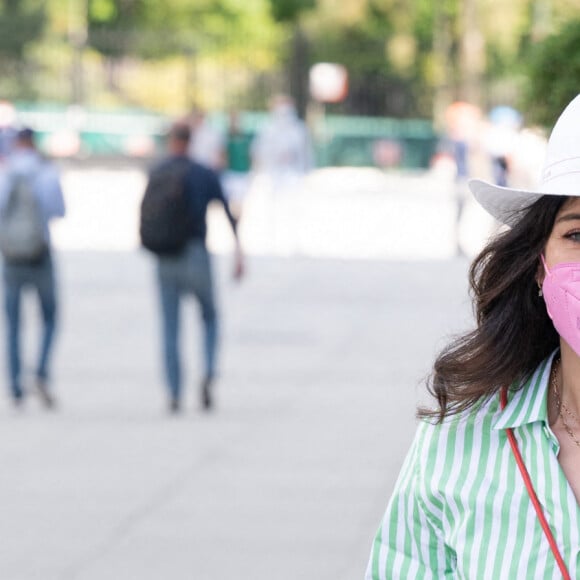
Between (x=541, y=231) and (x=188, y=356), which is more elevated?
(x=541, y=231)

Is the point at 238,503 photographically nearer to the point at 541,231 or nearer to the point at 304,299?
the point at 541,231

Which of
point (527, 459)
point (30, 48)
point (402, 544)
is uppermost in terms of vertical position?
point (527, 459)

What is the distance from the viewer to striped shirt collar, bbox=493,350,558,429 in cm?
209

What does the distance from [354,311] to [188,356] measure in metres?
2.61

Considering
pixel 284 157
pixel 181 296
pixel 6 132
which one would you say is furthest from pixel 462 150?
A: pixel 181 296

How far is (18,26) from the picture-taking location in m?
50.6

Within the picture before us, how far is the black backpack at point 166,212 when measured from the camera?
9.18 meters

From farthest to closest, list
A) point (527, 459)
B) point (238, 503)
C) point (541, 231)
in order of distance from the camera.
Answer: point (238, 503)
point (541, 231)
point (527, 459)

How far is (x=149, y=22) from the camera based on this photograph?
5659cm

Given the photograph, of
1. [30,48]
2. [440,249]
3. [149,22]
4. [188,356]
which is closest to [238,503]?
[188,356]

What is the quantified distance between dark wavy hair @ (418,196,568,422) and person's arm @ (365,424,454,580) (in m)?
0.10

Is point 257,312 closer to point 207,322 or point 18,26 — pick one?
point 207,322

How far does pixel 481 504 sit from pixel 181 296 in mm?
7573

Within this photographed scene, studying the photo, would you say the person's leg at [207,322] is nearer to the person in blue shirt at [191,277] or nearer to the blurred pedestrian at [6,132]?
Answer: the person in blue shirt at [191,277]
